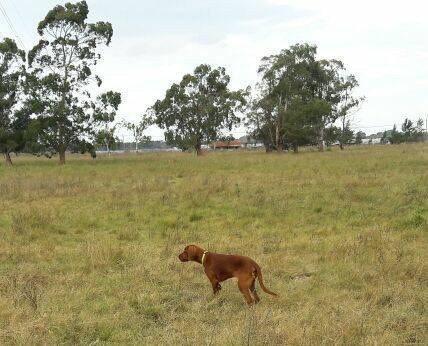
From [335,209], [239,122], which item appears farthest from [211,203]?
[239,122]

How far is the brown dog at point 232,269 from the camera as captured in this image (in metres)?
5.40

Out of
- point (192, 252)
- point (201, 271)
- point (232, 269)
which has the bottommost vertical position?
point (201, 271)

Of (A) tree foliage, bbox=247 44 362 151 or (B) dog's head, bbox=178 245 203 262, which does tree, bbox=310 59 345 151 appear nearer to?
(A) tree foliage, bbox=247 44 362 151

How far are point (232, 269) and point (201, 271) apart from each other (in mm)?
1601

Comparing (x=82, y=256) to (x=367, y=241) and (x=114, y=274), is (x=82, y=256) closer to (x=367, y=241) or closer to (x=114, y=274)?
(x=114, y=274)

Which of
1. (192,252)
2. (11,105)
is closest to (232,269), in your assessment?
(192,252)

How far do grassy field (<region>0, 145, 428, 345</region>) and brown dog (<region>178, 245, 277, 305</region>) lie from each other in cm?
23

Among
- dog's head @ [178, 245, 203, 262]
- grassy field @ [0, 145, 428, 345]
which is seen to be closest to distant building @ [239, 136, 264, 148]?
grassy field @ [0, 145, 428, 345]

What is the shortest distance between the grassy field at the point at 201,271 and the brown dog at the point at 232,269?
0.74 ft

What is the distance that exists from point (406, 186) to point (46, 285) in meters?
11.7

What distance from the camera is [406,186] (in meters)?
14.5

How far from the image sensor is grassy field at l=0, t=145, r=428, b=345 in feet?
15.8

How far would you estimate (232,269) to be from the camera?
557 centimetres

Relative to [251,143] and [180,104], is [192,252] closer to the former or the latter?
[180,104]
